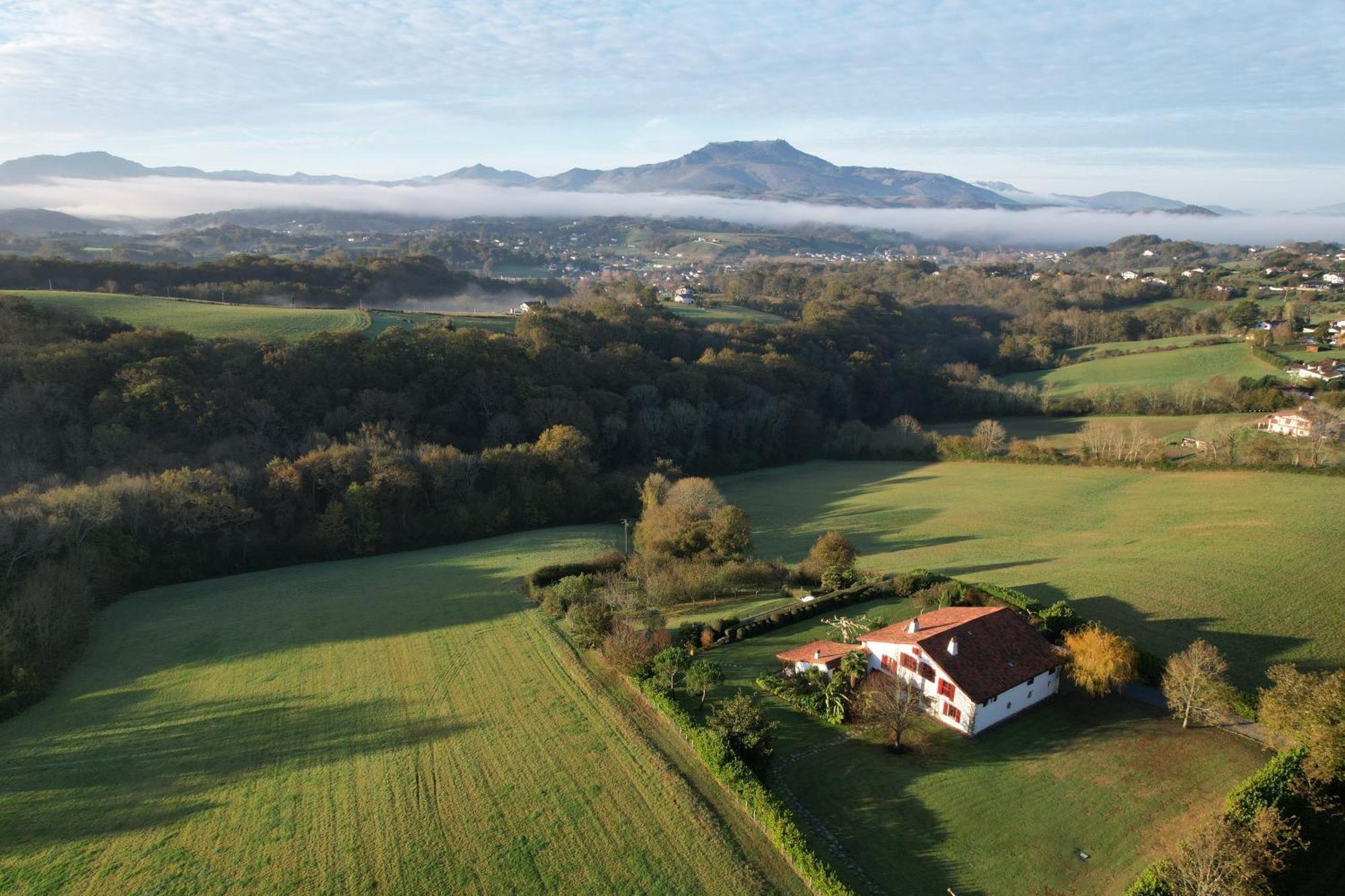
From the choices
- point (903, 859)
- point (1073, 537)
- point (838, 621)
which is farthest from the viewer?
point (1073, 537)

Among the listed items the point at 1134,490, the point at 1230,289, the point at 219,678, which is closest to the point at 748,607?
the point at 219,678

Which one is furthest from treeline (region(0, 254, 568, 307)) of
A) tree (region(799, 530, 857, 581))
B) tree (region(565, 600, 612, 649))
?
tree (region(799, 530, 857, 581))

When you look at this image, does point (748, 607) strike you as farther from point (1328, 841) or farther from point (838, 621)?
point (1328, 841)

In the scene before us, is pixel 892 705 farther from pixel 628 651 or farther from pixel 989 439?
pixel 989 439

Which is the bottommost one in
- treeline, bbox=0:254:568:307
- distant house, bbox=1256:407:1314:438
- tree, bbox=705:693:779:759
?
tree, bbox=705:693:779:759

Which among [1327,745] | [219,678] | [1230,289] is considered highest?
[1230,289]

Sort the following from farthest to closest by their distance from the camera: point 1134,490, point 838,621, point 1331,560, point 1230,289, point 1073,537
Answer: point 1230,289
point 1134,490
point 1073,537
point 1331,560
point 838,621

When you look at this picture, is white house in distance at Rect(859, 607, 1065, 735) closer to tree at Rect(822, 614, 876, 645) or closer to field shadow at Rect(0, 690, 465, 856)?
tree at Rect(822, 614, 876, 645)
